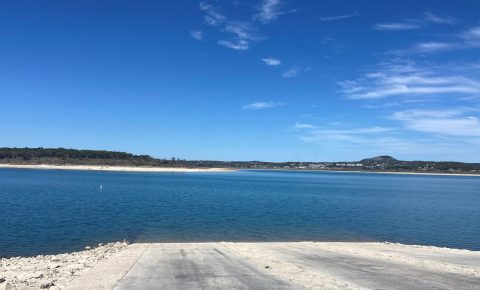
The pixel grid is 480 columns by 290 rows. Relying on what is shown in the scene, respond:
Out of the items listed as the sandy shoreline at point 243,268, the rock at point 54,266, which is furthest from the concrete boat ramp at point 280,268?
the rock at point 54,266

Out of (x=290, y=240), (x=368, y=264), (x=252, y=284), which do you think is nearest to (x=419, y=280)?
(x=368, y=264)

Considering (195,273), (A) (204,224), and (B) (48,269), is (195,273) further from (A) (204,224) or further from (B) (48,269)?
(A) (204,224)

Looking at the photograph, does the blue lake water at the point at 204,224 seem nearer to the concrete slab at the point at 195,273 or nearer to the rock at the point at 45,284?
the concrete slab at the point at 195,273

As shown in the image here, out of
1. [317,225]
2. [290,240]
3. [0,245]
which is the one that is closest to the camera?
[0,245]

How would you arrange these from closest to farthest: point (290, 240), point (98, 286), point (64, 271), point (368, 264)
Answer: point (98, 286) < point (64, 271) < point (368, 264) < point (290, 240)

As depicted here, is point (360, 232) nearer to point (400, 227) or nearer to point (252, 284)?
point (400, 227)

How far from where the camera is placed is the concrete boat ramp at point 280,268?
1495 cm

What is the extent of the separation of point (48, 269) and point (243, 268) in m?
7.62

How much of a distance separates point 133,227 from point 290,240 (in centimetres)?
1241

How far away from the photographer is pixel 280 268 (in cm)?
1823

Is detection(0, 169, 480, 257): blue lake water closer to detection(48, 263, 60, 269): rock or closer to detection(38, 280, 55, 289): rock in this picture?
detection(48, 263, 60, 269): rock

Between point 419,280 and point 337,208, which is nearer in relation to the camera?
point 419,280

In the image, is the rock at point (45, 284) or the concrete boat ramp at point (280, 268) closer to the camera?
the rock at point (45, 284)

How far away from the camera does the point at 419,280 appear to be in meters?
16.1
